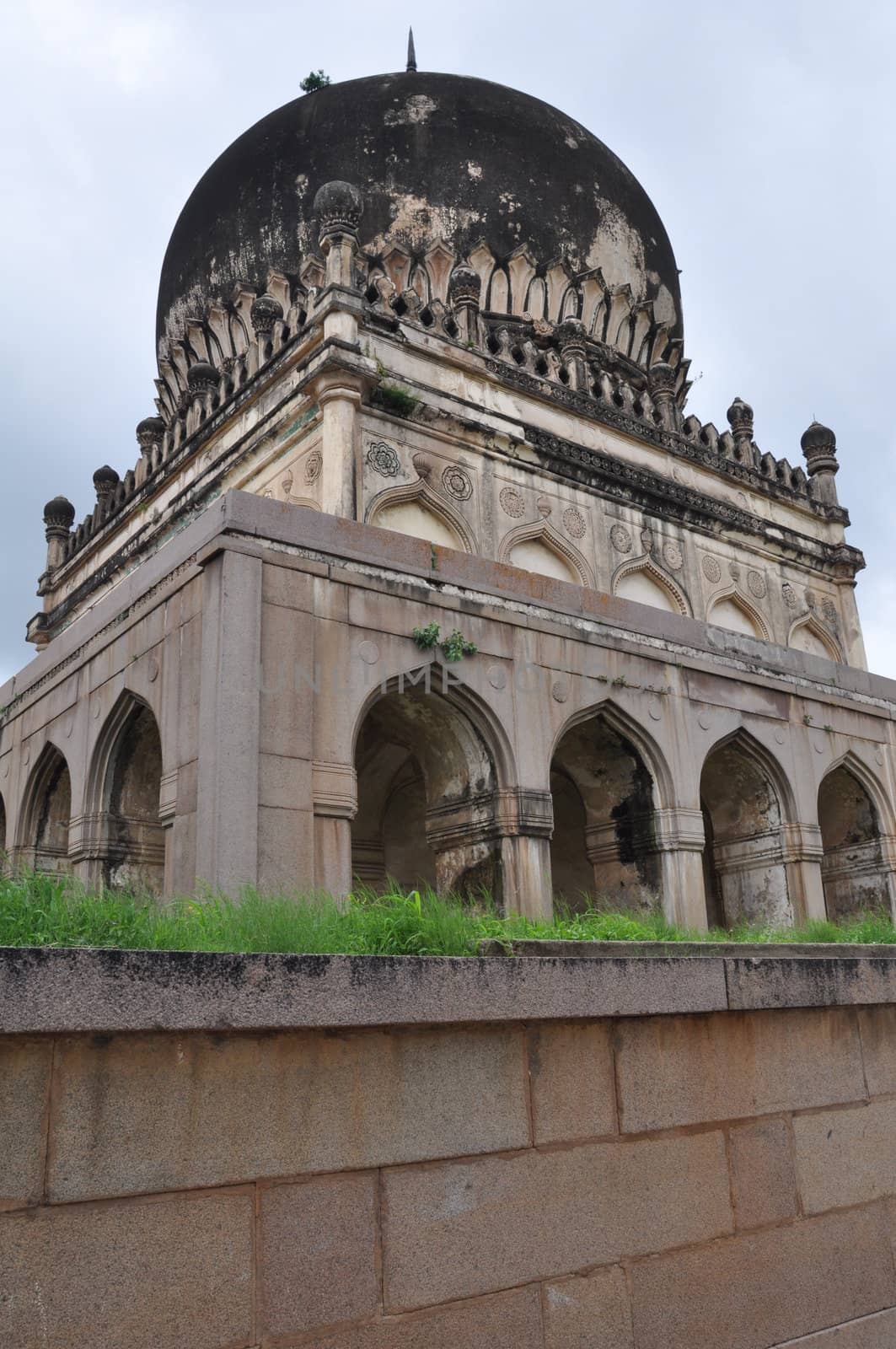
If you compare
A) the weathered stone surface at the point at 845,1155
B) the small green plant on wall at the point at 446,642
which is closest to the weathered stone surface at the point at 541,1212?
the weathered stone surface at the point at 845,1155

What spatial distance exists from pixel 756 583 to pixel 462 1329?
13.4 meters

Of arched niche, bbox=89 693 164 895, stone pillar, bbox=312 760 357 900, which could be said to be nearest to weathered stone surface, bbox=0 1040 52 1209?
stone pillar, bbox=312 760 357 900

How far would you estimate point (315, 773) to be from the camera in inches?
289

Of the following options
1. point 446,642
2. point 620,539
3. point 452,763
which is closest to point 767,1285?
point 446,642

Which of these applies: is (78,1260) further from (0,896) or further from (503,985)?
(503,985)

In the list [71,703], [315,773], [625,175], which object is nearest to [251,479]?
[71,703]

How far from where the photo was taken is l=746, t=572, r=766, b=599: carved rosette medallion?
15406 mm

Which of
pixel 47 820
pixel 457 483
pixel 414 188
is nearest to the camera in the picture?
pixel 47 820

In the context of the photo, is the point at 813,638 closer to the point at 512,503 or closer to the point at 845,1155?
the point at 512,503

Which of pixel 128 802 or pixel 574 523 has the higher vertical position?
pixel 574 523

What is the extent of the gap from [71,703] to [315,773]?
9.35 feet

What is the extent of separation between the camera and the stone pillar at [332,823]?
721 cm

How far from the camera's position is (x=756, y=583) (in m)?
15.5

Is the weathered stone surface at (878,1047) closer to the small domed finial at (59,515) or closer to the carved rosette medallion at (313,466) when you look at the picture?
the carved rosette medallion at (313,466)
